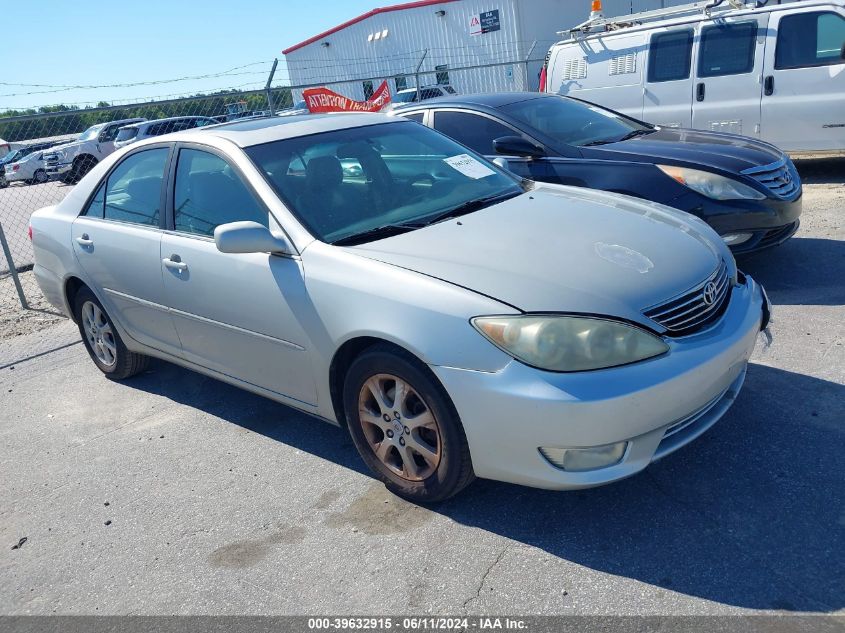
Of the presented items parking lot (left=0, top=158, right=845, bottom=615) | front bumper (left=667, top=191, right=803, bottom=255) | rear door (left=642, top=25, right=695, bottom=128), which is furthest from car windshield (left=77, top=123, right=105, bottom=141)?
front bumper (left=667, top=191, right=803, bottom=255)

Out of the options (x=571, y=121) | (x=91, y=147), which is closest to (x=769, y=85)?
(x=571, y=121)

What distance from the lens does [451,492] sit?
10.5ft

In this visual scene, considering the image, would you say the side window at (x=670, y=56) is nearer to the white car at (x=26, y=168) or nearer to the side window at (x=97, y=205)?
the side window at (x=97, y=205)

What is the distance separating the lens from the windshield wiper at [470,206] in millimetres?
3764

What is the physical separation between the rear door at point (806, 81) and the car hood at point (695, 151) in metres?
2.97

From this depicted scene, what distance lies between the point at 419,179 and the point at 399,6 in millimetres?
28676

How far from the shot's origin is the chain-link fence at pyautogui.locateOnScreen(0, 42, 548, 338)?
10.1 meters

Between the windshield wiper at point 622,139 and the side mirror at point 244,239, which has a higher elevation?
the side mirror at point 244,239

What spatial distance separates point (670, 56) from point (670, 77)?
0.84 feet

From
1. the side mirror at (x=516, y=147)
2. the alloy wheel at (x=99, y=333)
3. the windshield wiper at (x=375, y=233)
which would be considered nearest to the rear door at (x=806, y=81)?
the side mirror at (x=516, y=147)

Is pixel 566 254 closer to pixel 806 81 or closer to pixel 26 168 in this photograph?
pixel 806 81

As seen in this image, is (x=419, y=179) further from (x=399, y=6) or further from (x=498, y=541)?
(x=399, y=6)

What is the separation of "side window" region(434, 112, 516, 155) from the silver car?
1.73 metres

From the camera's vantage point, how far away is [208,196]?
4152 mm
